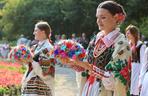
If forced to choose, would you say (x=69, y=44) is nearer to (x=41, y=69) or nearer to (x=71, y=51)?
(x=71, y=51)

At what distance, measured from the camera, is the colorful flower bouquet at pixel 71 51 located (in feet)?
15.8

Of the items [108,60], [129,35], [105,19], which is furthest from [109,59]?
[129,35]

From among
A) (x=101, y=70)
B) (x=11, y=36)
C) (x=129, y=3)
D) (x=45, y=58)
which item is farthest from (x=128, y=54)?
(x=11, y=36)

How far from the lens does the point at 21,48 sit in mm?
7246

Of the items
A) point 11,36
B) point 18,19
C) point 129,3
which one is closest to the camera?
point 129,3

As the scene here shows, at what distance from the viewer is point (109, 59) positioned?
4.53m

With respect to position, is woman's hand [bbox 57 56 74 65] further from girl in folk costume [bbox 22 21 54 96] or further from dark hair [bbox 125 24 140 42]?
dark hair [bbox 125 24 140 42]

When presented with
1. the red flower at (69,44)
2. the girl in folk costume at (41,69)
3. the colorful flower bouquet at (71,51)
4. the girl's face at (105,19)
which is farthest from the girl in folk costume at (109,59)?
the girl in folk costume at (41,69)

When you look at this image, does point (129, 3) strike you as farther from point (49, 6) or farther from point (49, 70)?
point (49, 70)

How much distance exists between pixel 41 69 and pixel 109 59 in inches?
103

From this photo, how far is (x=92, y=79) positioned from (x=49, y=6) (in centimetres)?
3414

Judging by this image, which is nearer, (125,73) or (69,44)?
(125,73)

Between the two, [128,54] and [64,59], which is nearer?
[128,54]

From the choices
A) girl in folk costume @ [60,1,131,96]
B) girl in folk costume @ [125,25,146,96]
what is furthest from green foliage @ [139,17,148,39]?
girl in folk costume @ [60,1,131,96]
